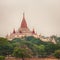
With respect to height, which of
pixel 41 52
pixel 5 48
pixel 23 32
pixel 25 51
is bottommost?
pixel 25 51

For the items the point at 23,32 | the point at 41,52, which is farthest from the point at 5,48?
the point at 23,32

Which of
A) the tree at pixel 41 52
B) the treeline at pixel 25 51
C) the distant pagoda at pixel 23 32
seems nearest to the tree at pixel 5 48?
the treeline at pixel 25 51

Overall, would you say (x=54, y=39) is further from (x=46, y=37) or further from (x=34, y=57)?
(x=34, y=57)

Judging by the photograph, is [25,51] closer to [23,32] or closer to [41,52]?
[41,52]

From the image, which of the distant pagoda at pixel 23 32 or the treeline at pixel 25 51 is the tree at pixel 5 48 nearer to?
the treeline at pixel 25 51

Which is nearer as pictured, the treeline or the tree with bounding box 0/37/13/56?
the treeline

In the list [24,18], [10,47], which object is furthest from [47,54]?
[24,18]

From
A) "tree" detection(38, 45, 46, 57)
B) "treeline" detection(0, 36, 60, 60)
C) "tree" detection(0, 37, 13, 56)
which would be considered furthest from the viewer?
"tree" detection(38, 45, 46, 57)

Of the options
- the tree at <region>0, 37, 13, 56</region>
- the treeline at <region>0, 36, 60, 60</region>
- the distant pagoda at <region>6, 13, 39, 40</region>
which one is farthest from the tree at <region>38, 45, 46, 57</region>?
the distant pagoda at <region>6, 13, 39, 40</region>

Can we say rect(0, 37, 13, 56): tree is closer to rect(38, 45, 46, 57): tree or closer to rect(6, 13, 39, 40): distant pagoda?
rect(38, 45, 46, 57): tree

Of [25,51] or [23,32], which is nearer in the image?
[25,51]

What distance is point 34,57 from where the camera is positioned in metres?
10.2

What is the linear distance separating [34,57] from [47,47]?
1.91m

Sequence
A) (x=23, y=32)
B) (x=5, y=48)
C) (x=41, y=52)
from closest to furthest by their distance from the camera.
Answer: (x=5, y=48) < (x=41, y=52) < (x=23, y=32)
